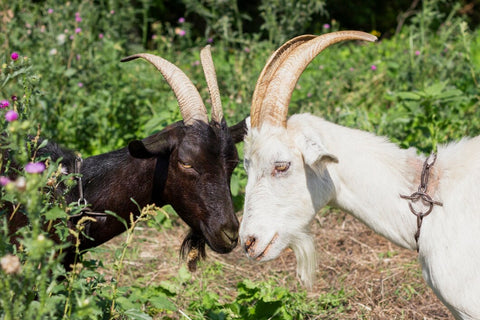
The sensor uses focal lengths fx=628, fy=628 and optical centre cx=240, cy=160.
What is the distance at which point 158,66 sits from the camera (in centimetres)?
324

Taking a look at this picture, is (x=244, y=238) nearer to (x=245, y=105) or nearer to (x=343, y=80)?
(x=245, y=105)

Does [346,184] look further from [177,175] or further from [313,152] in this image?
[177,175]

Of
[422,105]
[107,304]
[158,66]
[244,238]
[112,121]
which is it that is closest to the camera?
[107,304]

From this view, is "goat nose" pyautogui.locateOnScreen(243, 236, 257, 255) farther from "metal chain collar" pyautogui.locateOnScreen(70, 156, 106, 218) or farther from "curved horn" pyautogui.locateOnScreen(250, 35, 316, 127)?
"metal chain collar" pyautogui.locateOnScreen(70, 156, 106, 218)

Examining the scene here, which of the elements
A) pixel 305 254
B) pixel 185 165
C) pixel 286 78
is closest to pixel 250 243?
pixel 305 254

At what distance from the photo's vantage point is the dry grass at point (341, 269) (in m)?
3.59

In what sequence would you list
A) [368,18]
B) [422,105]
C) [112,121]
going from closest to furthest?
[422,105] → [112,121] → [368,18]

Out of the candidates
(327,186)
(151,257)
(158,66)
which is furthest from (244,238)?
(151,257)

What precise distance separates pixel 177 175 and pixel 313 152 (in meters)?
0.84

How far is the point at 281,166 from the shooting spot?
2598 millimetres

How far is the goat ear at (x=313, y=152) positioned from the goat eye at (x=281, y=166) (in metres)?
0.08

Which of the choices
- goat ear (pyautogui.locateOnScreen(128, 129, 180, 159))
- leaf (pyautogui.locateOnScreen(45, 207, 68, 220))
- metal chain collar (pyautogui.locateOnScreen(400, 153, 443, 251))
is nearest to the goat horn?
goat ear (pyautogui.locateOnScreen(128, 129, 180, 159))

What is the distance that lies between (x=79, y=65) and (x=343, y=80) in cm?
262

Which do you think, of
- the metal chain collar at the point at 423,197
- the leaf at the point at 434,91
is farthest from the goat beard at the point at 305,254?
the leaf at the point at 434,91
